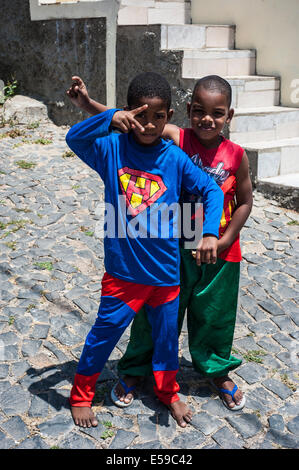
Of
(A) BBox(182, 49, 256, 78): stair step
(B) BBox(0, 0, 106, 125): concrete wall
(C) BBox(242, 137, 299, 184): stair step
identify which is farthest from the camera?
(B) BBox(0, 0, 106, 125): concrete wall

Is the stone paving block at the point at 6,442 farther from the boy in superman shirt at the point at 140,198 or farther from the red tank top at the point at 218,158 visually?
the red tank top at the point at 218,158

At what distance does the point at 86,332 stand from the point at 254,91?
4.32m

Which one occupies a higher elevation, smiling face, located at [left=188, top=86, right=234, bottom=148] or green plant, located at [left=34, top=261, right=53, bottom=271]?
smiling face, located at [left=188, top=86, right=234, bottom=148]

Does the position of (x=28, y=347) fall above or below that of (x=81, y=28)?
below

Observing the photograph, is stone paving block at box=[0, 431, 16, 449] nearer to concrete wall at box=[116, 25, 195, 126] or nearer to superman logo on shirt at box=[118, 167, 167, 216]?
superman logo on shirt at box=[118, 167, 167, 216]

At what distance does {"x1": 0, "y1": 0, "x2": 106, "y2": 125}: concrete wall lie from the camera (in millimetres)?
7559

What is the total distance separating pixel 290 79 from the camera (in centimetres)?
667

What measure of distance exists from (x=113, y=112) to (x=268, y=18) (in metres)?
5.27

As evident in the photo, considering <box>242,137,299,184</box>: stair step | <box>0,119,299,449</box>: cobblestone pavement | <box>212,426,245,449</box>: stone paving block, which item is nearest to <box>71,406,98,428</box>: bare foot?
<box>0,119,299,449</box>: cobblestone pavement

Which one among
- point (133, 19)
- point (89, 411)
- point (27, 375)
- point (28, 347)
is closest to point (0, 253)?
point (28, 347)

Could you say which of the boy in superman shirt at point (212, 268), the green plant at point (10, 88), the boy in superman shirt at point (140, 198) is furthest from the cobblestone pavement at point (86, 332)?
the green plant at point (10, 88)
